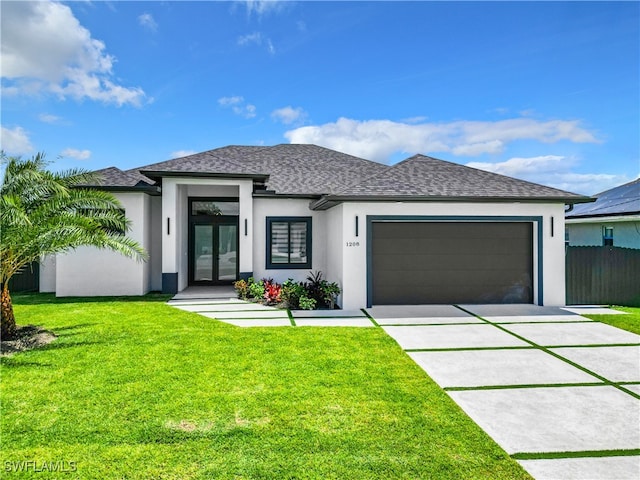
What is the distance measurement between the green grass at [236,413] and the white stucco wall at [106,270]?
18.2 feet

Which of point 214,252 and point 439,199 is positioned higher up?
point 439,199

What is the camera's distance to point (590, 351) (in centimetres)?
668

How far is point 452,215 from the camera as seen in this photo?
10508 mm

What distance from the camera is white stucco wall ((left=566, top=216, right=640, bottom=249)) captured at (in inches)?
561

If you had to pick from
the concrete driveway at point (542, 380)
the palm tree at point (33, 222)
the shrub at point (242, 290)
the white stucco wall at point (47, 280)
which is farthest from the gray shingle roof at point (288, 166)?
the concrete driveway at point (542, 380)

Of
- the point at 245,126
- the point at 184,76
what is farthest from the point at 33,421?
the point at 245,126

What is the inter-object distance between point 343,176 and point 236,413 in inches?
480

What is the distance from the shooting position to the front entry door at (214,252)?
48.2ft

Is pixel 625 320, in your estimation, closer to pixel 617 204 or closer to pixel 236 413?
pixel 617 204

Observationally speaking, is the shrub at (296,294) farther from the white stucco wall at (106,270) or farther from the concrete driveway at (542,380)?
the white stucco wall at (106,270)

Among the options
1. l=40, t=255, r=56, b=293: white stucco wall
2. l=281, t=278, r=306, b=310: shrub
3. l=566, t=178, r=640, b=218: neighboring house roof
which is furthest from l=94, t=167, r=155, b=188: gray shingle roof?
l=566, t=178, r=640, b=218: neighboring house roof

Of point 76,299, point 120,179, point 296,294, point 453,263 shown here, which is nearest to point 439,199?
point 453,263

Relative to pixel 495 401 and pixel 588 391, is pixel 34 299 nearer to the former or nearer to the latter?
pixel 495 401

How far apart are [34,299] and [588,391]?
1427cm
